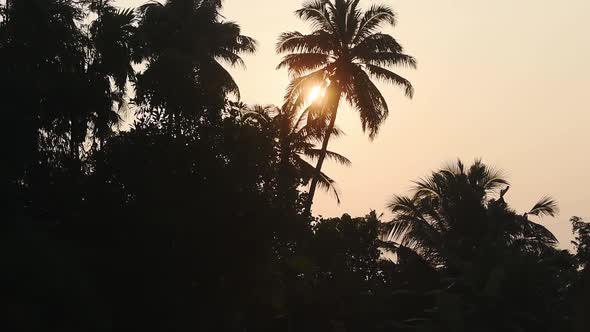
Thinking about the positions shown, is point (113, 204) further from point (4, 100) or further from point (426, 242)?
point (426, 242)

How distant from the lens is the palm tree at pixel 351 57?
31531mm

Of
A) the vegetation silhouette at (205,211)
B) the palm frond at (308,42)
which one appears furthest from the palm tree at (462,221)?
the palm frond at (308,42)

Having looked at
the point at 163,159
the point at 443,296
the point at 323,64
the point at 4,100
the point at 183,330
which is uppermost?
the point at 323,64

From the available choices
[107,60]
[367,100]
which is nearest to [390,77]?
[367,100]

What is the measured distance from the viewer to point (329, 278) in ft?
108

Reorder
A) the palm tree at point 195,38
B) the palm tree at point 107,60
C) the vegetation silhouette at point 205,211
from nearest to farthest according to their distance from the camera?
the vegetation silhouette at point 205,211 < the palm tree at point 107,60 < the palm tree at point 195,38

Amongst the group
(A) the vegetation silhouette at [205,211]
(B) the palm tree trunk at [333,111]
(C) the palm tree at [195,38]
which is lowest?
(A) the vegetation silhouette at [205,211]

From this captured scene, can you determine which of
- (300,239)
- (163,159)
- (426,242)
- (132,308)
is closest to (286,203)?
(300,239)

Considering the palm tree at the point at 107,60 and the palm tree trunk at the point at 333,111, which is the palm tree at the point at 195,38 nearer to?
the palm tree at the point at 107,60

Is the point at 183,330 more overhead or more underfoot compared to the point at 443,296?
more underfoot

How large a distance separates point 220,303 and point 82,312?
3.46 metres

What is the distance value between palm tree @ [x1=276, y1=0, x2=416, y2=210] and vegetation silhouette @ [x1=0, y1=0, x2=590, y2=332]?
0.07 meters

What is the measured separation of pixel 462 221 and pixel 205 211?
12743mm

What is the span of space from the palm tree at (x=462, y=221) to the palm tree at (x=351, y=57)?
3.65m
